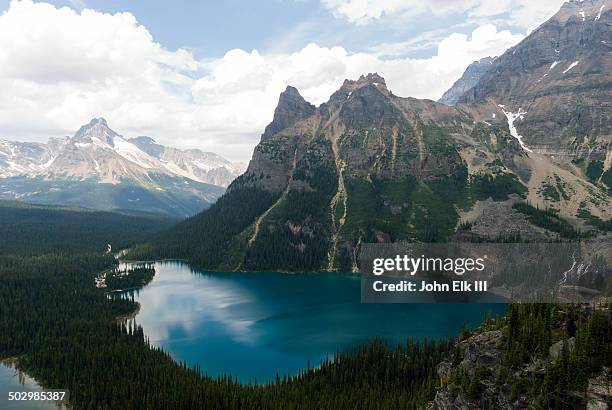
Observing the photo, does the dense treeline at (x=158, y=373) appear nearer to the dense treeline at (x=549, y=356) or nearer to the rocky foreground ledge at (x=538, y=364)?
the rocky foreground ledge at (x=538, y=364)

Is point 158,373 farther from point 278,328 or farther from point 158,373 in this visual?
point 278,328

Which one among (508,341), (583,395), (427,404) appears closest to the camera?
(583,395)

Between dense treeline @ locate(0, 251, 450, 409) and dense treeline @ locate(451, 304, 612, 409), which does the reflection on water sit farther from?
dense treeline @ locate(451, 304, 612, 409)

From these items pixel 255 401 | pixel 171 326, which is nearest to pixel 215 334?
pixel 171 326

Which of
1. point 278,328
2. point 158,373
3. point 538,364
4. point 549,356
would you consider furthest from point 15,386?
point 549,356

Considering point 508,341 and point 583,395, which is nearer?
point 583,395

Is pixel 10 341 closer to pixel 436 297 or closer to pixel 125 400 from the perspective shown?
pixel 125 400

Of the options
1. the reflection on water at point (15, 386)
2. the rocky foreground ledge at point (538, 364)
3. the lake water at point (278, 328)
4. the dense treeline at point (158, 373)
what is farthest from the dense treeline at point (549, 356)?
the reflection on water at point (15, 386)

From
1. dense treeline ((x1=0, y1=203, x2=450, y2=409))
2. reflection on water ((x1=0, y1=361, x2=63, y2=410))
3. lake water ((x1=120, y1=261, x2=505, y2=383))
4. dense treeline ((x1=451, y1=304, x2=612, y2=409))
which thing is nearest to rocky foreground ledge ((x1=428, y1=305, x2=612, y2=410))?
dense treeline ((x1=451, y1=304, x2=612, y2=409))
